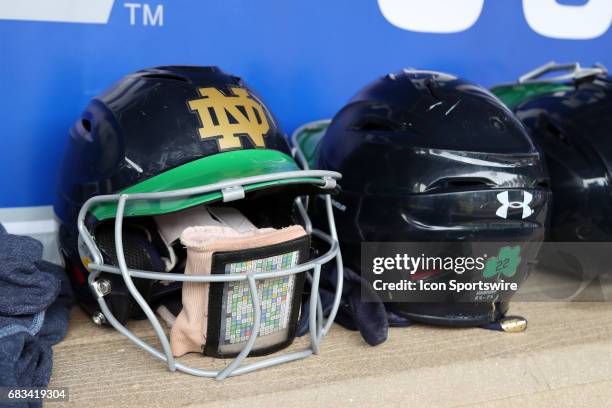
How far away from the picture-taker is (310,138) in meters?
1.21

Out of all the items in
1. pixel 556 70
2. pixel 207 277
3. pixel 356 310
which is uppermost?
pixel 556 70

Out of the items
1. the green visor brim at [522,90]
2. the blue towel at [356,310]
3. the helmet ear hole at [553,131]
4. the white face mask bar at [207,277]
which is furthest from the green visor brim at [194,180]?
the green visor brim at [522,90]

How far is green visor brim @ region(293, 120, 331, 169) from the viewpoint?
115 centimetres

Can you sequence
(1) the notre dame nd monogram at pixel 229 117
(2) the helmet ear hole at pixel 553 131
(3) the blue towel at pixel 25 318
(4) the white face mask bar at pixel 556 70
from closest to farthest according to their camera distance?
(3) the blue towel at pixel 25 318 → (1) the notre dame nd monogram at pixel 229 117 → (2) the helmet ear hole at pixel 553 131 → (4) the white face mask bar at pixel 556 70

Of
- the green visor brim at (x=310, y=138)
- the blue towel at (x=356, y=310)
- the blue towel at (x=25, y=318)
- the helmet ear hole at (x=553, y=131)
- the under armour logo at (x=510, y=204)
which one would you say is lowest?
the blue towel at (x=356, y=310)

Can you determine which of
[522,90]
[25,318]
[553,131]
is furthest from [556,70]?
[25,318]

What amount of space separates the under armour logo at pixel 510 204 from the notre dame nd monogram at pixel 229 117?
1.05 feet

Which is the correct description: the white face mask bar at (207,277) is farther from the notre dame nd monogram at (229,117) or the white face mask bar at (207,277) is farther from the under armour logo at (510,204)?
the under armour logo at (510,204)

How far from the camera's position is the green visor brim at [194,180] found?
0.79 meters

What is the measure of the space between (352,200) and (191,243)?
0.85 feet

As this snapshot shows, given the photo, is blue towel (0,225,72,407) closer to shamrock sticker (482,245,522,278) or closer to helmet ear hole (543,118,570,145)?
shamrock sticker (482,245,522,278)

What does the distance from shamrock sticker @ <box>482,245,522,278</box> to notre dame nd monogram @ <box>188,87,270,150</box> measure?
0.35 metres

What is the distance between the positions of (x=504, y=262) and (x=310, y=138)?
1.41 ft

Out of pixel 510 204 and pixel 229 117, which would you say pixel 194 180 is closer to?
pixel 229 117
